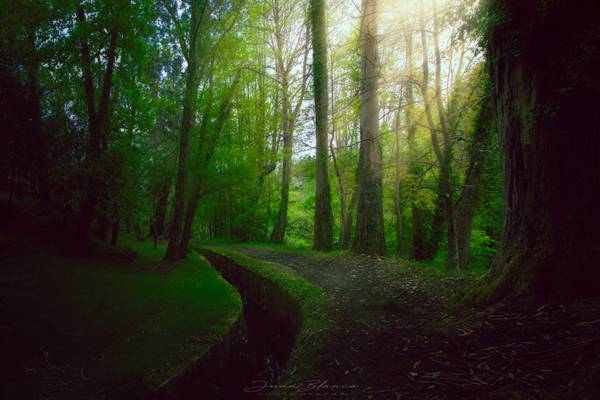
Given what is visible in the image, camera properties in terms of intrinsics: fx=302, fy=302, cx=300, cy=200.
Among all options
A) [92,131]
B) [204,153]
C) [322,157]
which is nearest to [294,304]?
[322,157]

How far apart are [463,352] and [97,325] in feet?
17.7

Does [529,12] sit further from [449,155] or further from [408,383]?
[449,155]

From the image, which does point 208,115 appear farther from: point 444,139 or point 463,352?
point 463,352

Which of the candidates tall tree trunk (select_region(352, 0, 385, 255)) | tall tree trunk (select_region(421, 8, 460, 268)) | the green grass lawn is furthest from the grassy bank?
tall tree trunk (select_region(421, 8, 460, 268))

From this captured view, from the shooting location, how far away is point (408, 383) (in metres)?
2.22

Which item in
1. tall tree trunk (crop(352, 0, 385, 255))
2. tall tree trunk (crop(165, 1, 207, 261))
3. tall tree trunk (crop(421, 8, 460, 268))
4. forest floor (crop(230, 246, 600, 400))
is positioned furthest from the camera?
tall tree trunk (crop(165, 1, 207, 261))

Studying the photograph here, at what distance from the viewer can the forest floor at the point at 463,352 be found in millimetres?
1845

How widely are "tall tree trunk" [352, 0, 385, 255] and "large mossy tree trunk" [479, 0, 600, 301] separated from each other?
18.2 feet

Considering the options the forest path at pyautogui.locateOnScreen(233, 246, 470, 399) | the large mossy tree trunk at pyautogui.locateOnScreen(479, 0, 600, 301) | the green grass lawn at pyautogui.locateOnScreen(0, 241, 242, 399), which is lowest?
the green grass lawn at pyautogui.locateOnScreen(0, 241, 242, 399)

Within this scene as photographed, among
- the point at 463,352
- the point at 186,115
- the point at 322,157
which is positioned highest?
the point at 186,115

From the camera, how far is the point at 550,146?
288 centimetres

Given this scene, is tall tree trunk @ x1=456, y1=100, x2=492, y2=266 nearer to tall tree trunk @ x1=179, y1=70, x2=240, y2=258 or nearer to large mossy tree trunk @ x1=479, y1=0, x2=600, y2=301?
large mossy tree trunk @ x1=479, y1=0, x2=600, y2=301

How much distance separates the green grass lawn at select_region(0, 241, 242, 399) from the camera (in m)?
3.52

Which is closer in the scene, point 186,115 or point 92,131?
point 92,131
